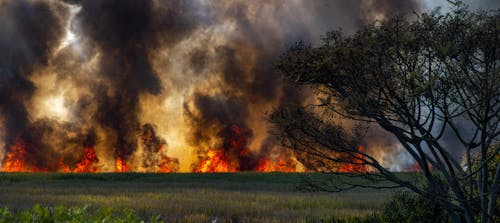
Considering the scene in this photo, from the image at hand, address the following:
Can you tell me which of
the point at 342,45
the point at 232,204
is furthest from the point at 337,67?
the point at 232,204

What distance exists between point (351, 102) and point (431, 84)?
62.5 inches

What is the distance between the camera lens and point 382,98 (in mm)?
10586

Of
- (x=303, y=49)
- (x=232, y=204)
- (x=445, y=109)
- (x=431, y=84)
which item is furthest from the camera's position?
(x=232, y=204)

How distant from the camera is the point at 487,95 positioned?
10102mm

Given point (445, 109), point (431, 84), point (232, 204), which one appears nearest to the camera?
point (431, 84)

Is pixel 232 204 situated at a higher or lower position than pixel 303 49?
lower

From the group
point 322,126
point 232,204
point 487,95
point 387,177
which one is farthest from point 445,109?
point 232,204

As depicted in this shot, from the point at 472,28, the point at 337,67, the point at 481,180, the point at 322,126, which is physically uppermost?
the point at 472,28

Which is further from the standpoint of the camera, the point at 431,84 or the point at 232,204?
the point at 232,204

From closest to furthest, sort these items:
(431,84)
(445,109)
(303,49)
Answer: (431,84)
(445,109)
(303,49)

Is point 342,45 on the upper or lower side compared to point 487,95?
upper

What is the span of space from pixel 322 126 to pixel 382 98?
1.47 m

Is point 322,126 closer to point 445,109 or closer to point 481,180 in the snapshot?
point 445,109

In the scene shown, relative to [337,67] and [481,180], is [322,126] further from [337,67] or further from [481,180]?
[481,180]
